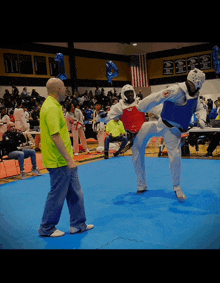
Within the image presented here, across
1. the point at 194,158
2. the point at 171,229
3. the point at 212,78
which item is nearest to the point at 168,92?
the point at 171,229

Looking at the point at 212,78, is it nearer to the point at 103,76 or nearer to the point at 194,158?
the point at 103,76

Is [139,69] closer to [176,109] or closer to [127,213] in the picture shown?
[176,109]

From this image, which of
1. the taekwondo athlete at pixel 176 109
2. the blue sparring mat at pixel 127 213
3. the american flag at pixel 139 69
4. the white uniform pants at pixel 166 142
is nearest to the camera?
the blue sparring mat at pixel 127 213

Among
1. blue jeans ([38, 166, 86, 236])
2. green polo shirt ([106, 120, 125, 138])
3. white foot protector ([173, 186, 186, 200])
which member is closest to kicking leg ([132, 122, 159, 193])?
white foot protector ([173, 186, 186, 200])

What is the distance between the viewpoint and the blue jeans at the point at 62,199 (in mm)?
3123

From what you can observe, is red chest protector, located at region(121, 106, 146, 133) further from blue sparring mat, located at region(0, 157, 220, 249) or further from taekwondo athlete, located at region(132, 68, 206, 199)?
blue sparring mat, located at region(0, 157, 220, 249)

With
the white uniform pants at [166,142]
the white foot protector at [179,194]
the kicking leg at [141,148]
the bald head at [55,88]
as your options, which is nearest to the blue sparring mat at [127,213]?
the white foot protector at [179,194]

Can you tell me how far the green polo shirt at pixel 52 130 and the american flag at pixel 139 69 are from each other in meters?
18.9

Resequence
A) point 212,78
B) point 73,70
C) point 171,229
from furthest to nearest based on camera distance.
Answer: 1. point 212,78
2. point 73,70
3. point 171,229

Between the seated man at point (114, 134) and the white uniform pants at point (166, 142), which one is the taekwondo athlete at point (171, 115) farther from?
the seated man at point (114, 134)

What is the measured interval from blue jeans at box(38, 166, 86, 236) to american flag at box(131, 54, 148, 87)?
61.9 feet

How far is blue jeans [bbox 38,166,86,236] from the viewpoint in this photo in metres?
3.12

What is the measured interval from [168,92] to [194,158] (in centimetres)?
433

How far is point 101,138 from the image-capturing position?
1072 centimetres
